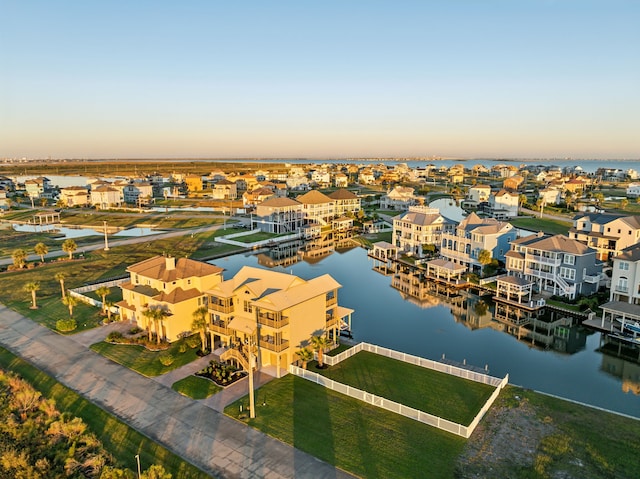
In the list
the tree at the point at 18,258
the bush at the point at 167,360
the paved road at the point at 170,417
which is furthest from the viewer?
the tree at the point at 18,258

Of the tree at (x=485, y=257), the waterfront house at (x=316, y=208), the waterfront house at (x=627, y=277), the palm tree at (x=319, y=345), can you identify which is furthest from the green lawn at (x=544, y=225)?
the palm tree at (x=319, y=345)

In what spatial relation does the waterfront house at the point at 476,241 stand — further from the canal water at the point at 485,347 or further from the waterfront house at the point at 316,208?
the waterfront house at the point at 316,208

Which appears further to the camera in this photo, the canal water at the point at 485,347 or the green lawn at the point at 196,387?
the canal water at the point at 485,347

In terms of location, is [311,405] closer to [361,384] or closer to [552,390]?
[361,384]

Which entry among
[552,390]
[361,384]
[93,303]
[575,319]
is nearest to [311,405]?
→ [361,384]

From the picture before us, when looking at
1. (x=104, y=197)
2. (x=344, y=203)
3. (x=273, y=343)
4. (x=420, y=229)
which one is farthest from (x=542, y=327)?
(x=104, y=197)

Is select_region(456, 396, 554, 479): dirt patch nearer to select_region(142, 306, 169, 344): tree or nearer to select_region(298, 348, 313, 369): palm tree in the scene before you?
select_region(298, 348, 313, 369): palm tree

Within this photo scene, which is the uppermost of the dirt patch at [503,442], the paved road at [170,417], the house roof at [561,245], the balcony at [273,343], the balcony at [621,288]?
the house roof at [561,245]
